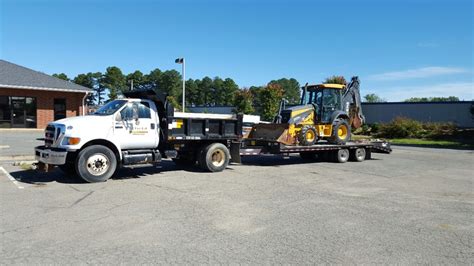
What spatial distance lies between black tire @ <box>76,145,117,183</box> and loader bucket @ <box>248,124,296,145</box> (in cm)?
633

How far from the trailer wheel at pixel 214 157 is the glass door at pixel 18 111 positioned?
22.5 m

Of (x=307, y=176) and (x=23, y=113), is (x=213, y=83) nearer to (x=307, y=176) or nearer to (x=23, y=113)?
(x=23, y=113)

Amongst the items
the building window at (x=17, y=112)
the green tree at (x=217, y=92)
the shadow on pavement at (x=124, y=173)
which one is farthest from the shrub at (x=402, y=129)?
the green tree at (x=217, y=92)

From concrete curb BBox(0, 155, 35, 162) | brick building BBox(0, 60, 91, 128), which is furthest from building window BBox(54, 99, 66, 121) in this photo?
concrete curb BBox(0, 155, 35, 162)

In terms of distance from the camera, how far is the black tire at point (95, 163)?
10.3 meters

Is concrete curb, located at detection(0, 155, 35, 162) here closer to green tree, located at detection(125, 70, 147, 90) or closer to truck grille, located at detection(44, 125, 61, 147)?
truck grille, located at detection(44, 125, 61, 147)

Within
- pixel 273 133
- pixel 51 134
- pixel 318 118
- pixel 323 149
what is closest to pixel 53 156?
pixel 51 134

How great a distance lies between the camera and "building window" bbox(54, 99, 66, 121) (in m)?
31.2

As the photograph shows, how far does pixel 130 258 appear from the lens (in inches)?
197

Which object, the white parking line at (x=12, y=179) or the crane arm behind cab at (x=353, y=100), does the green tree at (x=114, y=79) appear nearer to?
the crane arm behind cab at (x=353, y=100)

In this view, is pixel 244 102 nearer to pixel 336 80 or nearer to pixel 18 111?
pixel 336 80

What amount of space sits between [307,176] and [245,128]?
4235 millimetres

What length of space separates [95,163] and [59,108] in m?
23.4

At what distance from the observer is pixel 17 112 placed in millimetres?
29688
